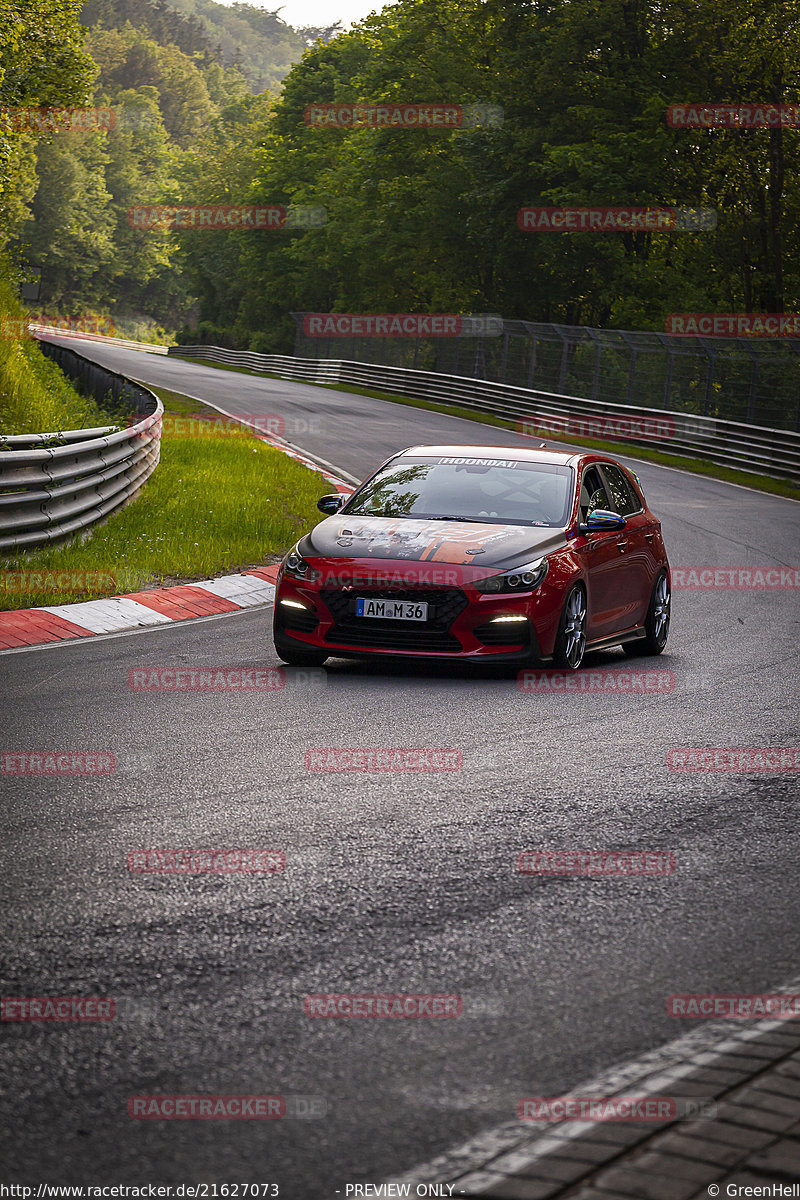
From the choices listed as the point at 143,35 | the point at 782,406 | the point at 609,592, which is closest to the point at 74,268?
the point at 143,35

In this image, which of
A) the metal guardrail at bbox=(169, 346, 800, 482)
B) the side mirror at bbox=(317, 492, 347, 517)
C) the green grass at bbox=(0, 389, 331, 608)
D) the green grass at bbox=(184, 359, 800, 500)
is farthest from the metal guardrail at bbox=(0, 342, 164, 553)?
the metal guardrail at bbox=(169, 346, 800, 482)

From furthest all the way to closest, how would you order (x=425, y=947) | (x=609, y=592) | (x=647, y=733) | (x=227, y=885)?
(x=609, y=592), (x=647, y=733), (x=227, y=885), (x=425, y=947)

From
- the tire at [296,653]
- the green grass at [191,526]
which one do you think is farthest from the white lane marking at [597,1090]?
the green grass at [191,526]

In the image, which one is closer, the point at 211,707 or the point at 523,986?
the point at 523,986

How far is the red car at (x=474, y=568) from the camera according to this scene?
31.0ft

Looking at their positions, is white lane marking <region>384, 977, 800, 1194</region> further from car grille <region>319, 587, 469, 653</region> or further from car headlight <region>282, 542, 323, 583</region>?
car headlight <region>282, 542, 323, 583</region>

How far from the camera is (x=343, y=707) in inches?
329

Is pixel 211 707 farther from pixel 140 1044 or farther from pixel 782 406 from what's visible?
pixel 782 406

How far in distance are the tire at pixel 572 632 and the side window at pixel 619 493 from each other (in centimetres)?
162

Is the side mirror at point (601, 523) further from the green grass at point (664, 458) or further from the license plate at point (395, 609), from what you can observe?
the green grass at point (664, 458)

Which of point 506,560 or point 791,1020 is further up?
point 506,560

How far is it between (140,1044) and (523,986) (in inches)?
45.9

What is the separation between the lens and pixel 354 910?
471 centimetres

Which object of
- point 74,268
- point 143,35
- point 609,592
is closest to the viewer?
point 609,592
